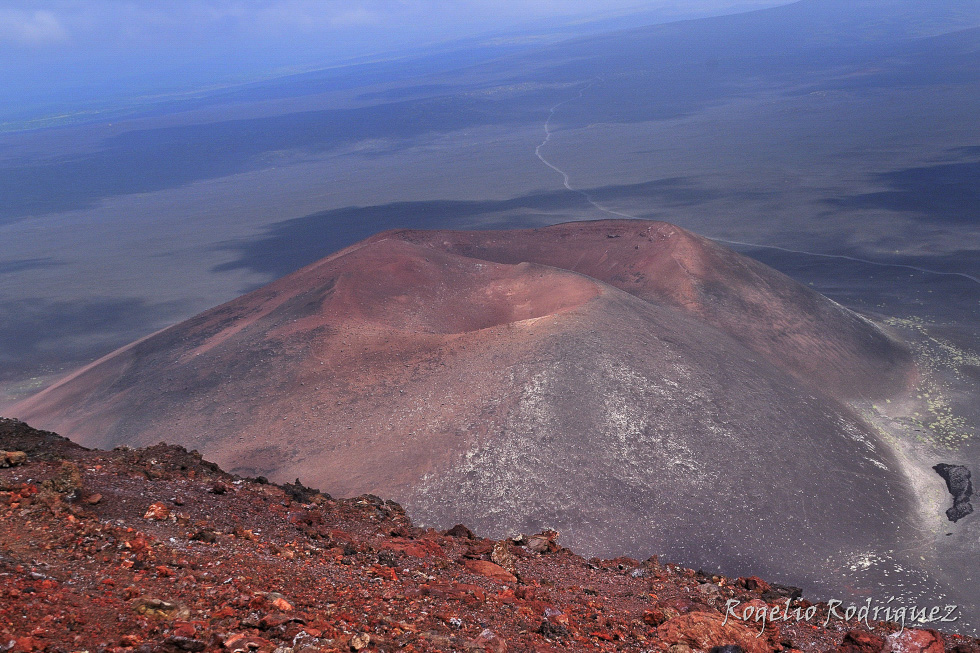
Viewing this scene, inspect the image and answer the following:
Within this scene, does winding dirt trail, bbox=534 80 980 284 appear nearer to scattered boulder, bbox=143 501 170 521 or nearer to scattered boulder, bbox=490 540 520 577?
scattered boulder, bbox=490 540 520 577

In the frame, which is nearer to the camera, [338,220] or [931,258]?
[931,258]

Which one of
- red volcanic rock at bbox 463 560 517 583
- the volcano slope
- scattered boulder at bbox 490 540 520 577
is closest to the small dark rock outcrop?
the volcano slope

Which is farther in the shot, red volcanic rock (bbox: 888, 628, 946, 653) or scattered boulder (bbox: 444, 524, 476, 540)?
scattered boulder (bbox: 444, 524, 476, 540)

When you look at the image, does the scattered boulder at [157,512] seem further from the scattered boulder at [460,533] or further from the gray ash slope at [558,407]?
the gray ash slope at [558,407]

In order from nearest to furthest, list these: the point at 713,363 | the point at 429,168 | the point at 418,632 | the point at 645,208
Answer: the point at 418,632
the point at 713,363
the point at 645,208
the point at 429,168

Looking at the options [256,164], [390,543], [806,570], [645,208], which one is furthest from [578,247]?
[256,164]

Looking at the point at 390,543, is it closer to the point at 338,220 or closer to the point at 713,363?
the point at 713,363
